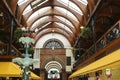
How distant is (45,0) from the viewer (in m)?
29.3

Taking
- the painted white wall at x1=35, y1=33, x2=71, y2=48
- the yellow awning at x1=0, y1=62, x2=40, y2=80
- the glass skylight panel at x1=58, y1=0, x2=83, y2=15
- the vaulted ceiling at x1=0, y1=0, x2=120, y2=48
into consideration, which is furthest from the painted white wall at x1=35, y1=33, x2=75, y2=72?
the yellow awning at x1=0, y1=62, x2=40, y2=80

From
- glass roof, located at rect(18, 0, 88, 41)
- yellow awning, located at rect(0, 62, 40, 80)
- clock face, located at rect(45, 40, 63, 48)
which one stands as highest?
glass roof, located at rect(18, 0, 88, 41)

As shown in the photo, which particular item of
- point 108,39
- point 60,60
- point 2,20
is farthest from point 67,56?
point 108,39

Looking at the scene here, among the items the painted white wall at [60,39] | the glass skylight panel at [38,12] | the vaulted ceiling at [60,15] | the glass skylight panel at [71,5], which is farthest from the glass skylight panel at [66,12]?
the painted white wall at [60,39]

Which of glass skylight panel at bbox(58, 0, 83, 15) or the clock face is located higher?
glass skylight panel at bbox(58, 0, 83, 15)

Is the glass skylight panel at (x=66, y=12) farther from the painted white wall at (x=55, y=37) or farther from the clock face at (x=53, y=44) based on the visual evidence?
the clock face at (x=53, y=44)

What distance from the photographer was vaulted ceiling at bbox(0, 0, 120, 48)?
20570mm

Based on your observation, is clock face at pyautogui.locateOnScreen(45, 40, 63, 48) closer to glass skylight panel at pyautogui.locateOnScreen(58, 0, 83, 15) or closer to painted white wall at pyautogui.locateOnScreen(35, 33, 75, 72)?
painted white wall at pyautogui.locateOnScreen(35, 33, 75, 72)

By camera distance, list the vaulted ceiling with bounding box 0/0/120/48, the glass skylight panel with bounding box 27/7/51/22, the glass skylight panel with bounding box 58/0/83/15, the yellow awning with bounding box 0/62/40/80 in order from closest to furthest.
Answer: the yellow awning with bounding box 0/62/40/80 < the vaulted ceiling with bounding box 0/0/120/48 < the glass skylight panel with bounding box 58/0/83/15 < the glass skylight panel with bounding box 27/7/51/22

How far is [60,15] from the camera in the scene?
32.9 m

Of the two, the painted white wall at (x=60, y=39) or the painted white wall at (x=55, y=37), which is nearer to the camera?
the painted white wall at (x=60, y=39)

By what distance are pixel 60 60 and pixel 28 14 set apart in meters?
11.6

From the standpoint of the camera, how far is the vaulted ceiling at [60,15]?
2057cm

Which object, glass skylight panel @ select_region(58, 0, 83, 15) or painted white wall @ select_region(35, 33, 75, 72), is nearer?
glass skylight panel @ select_region(58, 0, 83, 15)
